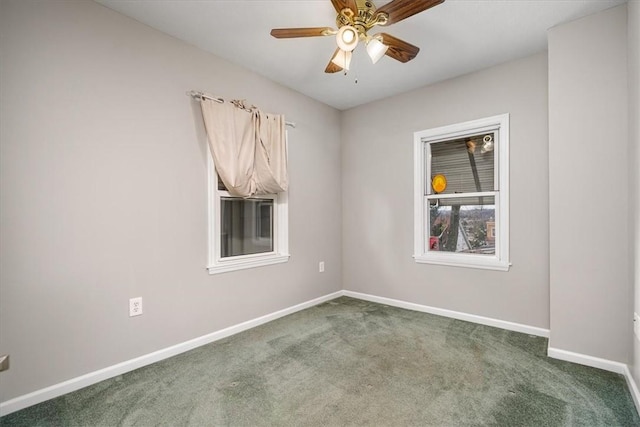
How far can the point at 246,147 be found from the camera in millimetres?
2881

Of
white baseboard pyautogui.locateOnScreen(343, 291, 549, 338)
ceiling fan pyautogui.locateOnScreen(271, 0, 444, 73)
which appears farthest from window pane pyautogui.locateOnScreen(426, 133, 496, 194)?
ceiling fan pyautogui.locateOnScreen(271, 0, 444, 73)

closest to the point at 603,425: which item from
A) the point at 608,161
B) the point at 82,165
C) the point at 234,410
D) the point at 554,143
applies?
the point at 608,161

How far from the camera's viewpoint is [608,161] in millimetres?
2145

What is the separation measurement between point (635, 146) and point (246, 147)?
9.17 feet

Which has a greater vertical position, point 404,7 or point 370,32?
point 370,32

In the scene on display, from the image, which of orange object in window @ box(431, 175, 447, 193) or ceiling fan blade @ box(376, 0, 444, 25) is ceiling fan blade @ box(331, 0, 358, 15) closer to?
ceiling fan blade @ box(376, 0, 444, 25)

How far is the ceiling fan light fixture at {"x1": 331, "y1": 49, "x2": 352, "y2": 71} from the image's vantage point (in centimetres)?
206

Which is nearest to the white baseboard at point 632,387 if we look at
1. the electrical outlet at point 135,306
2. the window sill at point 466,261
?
the window sill at point 466,261

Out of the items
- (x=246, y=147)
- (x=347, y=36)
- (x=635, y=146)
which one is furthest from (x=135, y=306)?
(x=635, y=146)

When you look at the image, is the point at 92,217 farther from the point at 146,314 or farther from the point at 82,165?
the point at 146,314

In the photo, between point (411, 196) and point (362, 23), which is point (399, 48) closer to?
point (362, 23)

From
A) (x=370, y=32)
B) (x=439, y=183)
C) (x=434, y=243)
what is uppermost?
(x=370, y=32)

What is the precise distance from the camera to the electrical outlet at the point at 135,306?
7.33 ft

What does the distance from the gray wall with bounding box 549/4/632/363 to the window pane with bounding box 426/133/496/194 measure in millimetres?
800
